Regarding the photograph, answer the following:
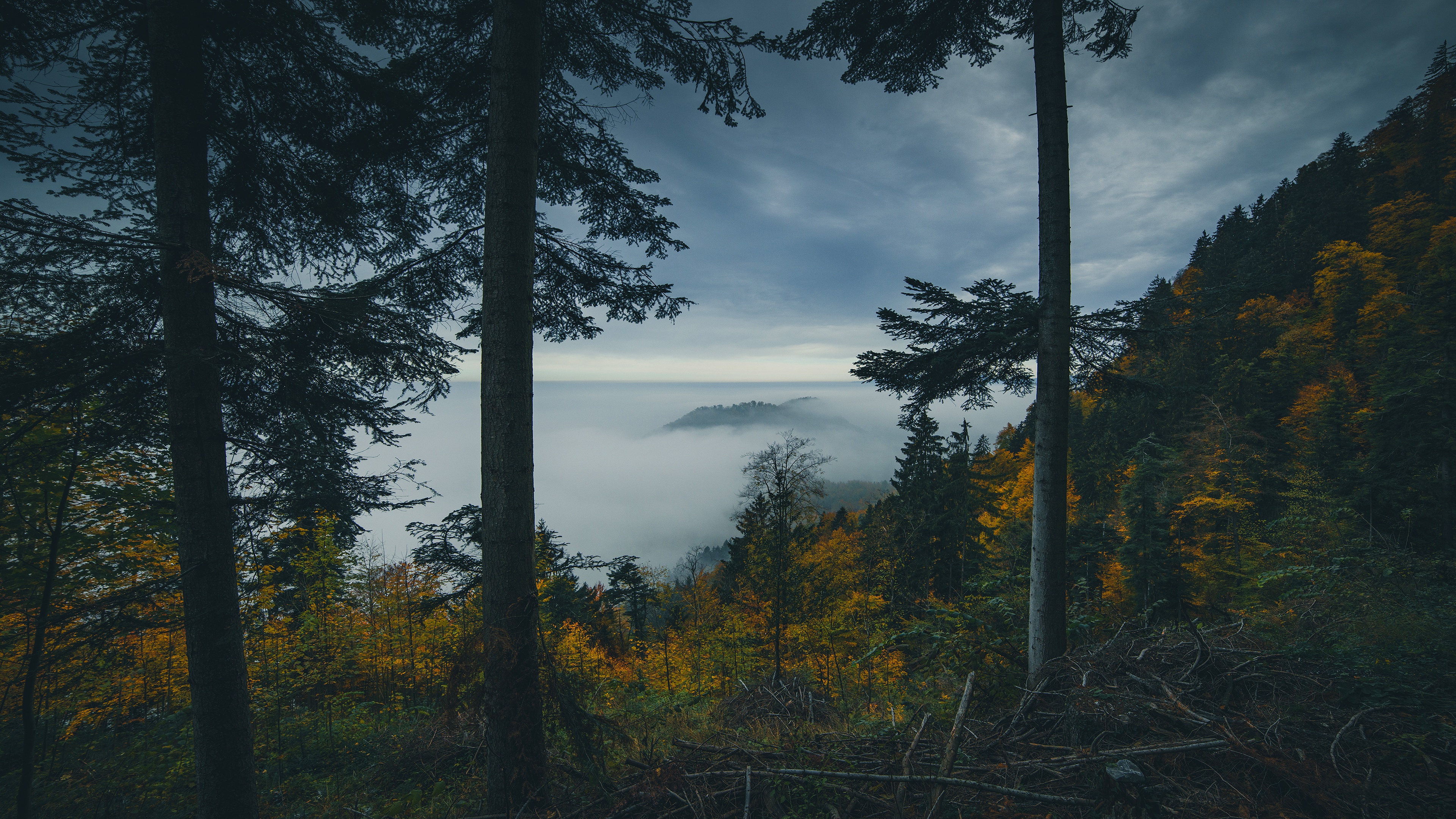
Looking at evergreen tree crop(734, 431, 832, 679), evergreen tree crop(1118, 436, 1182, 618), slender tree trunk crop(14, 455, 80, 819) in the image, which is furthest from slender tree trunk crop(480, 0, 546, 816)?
evergreen tree crop(1118, 436, 1182, 618)

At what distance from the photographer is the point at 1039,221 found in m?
5.19

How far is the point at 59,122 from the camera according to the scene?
12.2ft

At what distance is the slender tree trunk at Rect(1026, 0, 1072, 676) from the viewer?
4992 millimetres

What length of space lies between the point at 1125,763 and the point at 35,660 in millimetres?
8652

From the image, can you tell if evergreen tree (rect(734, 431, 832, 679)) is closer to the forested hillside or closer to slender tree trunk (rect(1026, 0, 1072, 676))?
the forested hillside

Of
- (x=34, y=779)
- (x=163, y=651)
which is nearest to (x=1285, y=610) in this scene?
(x=34, y=779)

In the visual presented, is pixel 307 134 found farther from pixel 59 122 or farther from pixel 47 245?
pixel 47 245

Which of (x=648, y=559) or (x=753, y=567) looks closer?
(x=753, y=567)

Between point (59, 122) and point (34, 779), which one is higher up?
point (59, 122)

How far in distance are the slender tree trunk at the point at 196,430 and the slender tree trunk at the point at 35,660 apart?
130 centimetres

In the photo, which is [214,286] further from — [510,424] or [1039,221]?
[1039,221]

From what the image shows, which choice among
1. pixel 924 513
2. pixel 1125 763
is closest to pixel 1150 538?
pixel 924 513

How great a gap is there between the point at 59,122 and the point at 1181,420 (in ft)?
154

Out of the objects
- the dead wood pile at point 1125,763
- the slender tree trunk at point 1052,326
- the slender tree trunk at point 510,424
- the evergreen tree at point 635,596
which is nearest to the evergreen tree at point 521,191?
the slender tree trunk at point 510,424
